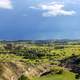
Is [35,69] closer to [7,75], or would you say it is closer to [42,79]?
[42,79]

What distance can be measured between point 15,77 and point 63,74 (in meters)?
27.3

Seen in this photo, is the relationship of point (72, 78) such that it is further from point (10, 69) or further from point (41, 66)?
point (41, 66)

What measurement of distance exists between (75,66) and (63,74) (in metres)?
43.1

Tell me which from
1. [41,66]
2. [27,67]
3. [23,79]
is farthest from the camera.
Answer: [41,66]

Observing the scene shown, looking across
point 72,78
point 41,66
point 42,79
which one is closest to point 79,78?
point 72,78

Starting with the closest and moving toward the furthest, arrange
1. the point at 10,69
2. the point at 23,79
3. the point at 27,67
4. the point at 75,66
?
1. the point at 23,79
2. the point at 10,69
3. the point at 27,67
4. the point at 75,66

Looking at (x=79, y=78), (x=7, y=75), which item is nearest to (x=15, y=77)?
(x=7, y=75)

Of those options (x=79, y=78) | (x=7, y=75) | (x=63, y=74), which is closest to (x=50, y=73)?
(x=63, y=74)

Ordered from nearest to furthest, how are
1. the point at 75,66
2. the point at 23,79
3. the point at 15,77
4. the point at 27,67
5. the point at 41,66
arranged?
the point at 23,79 → the point at 15,77 → the point at 27,67 → the point at 41,66 → the point at 75,66

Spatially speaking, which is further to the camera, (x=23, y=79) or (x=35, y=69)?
(x=35, y=69)

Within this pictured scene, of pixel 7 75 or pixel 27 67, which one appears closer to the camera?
pixel 7 75

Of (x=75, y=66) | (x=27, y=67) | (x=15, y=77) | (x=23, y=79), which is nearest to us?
(x=23, y=79)

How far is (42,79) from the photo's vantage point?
5719 inches

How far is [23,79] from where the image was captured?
128000 millimetres
